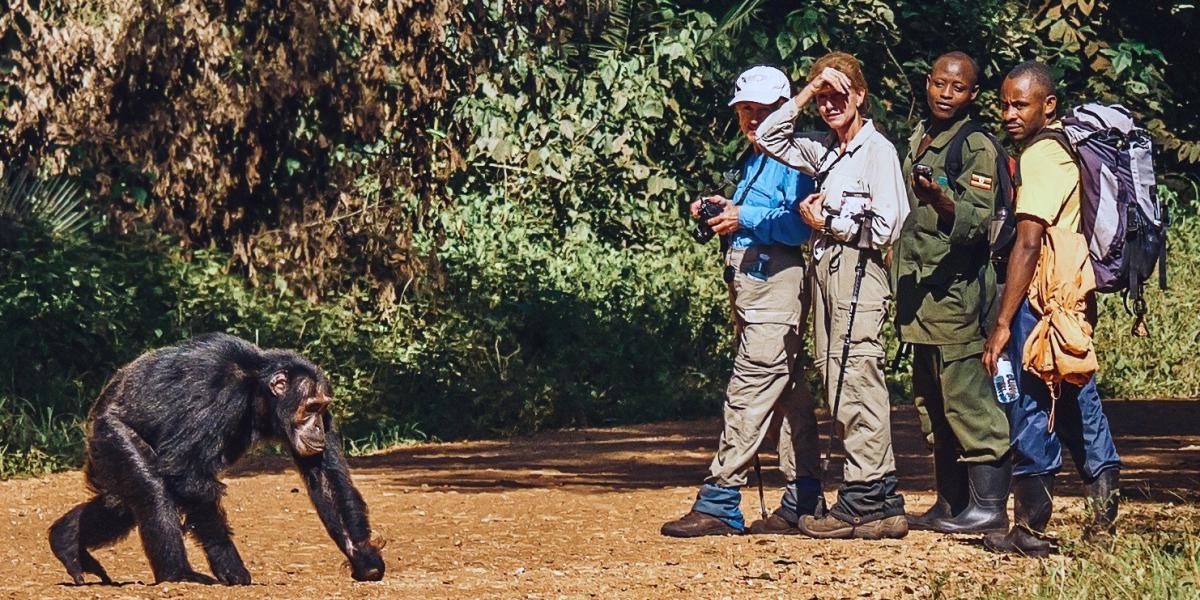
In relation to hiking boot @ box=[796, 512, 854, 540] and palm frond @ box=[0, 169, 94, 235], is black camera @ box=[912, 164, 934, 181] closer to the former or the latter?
hiking boot @ box=[796, 512, 854, 540]

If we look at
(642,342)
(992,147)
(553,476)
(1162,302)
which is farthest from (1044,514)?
(1162,302)

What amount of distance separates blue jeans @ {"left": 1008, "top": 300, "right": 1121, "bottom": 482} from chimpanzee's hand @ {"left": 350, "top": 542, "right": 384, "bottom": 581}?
252 cm

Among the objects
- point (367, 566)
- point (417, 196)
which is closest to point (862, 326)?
point (367, 566)

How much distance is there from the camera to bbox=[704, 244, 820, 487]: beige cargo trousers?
725cm

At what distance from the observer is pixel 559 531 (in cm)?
834

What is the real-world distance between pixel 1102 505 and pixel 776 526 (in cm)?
147

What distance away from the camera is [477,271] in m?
14.3

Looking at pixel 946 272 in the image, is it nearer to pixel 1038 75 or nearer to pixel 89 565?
pixel 1038 75

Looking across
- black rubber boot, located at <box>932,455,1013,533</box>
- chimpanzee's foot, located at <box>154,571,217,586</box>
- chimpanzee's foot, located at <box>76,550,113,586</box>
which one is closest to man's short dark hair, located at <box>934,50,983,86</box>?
black rubber boot, located at <box>932,455,1013,533</box>

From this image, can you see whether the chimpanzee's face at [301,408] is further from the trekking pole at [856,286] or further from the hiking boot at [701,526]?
the trekking pole at [856,286]

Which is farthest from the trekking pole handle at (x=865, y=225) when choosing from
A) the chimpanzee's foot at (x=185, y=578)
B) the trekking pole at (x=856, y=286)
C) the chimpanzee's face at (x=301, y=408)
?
the chimpanzee's foot at (x=185, y=578)

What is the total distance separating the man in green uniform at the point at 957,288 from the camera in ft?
23.1

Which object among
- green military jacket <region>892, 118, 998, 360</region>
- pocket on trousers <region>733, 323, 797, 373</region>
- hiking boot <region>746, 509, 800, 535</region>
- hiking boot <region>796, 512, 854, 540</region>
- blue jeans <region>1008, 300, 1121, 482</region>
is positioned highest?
green military jacket <region>892, 118, 998, 360</region>

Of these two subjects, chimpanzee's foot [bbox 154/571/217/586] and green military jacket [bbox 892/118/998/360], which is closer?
chimpanzee's foot [bbox 154/571/217/586]
